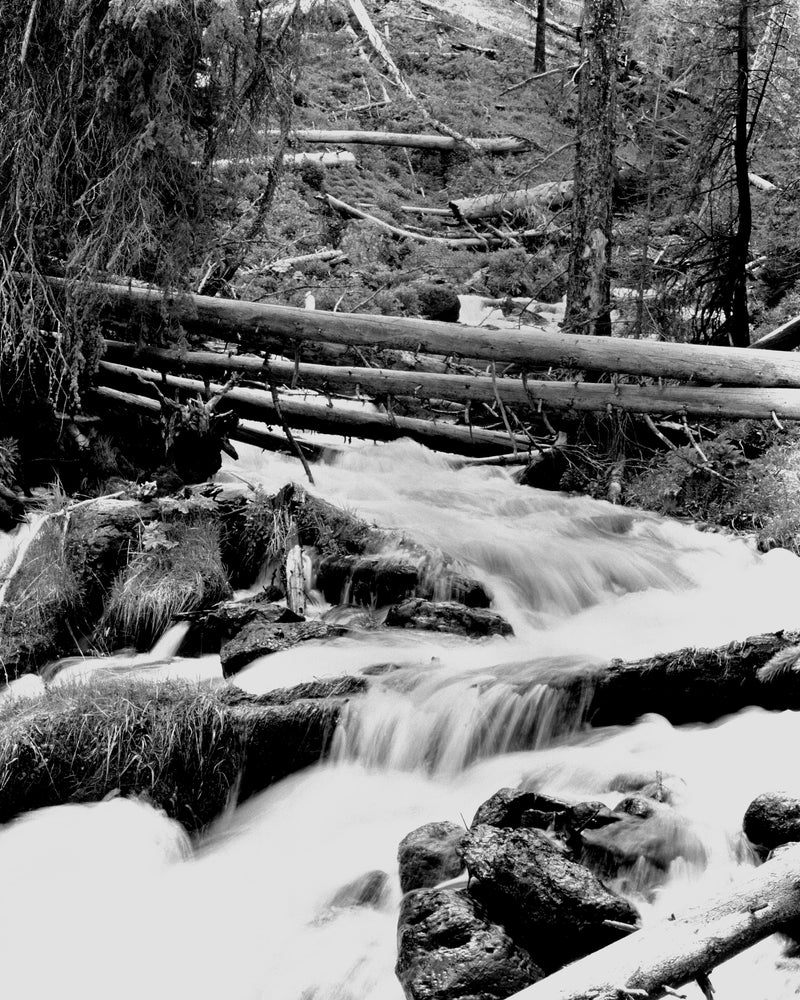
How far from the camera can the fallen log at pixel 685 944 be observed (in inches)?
106

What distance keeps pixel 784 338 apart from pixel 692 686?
5.67m

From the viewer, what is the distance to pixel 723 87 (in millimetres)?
11086

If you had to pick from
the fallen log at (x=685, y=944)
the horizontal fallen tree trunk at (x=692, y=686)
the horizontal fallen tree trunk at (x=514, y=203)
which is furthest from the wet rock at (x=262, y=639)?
the horizontal fallen tree trunk at (x=514, y=203)

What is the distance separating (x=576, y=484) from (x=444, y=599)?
3391 millimetres

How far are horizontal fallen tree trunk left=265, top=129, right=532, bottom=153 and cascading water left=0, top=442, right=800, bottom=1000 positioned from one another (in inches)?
650

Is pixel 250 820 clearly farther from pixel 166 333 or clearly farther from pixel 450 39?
pixel 450 39

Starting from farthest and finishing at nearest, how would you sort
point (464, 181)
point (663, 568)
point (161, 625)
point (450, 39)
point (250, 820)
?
1. point (450, 39)
2. point (464, 181)
3. point (663, 568)
4. point (161, 625)
5. point (250, 820)

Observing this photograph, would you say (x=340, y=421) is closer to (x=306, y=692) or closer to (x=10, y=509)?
(x=10, y=509)

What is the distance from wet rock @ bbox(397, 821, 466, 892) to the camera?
4.66 metres

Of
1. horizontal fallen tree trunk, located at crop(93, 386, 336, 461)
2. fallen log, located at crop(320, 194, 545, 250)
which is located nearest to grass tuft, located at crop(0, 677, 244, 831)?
horizontal fallen tree trunk, located at crop(93, 386, 336, 461)

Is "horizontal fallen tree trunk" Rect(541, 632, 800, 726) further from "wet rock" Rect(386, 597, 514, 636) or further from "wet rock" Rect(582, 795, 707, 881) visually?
"wet rock" Rect(386, 597, 514, 636)

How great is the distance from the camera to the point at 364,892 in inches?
192

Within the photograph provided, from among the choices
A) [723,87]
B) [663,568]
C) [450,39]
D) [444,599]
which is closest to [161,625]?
[444,599]

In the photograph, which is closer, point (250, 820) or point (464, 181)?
point (250, 820)
